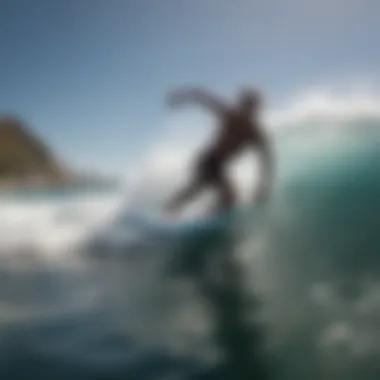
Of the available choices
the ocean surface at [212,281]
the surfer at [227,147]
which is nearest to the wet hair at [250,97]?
the surfer at [227,147]

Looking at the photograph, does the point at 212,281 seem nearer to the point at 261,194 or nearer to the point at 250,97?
the point at 261,194

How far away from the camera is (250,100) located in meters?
1.45

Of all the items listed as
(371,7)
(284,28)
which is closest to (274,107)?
(284,28)

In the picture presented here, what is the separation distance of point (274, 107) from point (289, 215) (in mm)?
257

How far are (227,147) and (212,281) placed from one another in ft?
1.03

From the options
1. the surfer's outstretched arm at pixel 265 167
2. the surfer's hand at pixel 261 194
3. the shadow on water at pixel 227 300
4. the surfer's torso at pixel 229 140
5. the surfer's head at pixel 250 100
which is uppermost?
the surfer's head at pixel 250 100

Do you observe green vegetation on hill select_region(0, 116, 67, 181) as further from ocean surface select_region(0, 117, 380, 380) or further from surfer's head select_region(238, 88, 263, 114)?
surfer's head select_region(238, 88, 263, 114)

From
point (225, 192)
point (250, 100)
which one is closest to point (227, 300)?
point (225, 192)

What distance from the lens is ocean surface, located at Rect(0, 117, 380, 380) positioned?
136 centimetres

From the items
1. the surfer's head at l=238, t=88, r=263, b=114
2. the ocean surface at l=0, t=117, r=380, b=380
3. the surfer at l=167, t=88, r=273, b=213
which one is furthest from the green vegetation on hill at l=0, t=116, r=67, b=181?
the surfer's head at l=238, t=88, r=263, b=114

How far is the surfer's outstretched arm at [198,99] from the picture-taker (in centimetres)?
145

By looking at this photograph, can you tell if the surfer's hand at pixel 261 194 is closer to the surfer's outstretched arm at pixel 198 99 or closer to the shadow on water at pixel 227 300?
the shadow on water at pixel 227 300

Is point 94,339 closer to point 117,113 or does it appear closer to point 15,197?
point 15,197

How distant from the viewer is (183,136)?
1.45 metres
